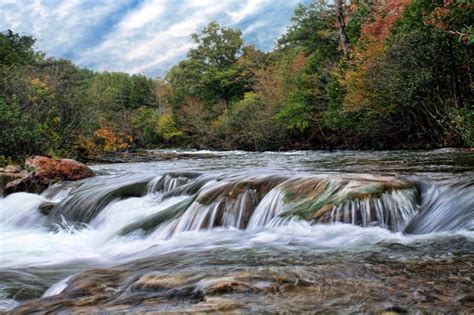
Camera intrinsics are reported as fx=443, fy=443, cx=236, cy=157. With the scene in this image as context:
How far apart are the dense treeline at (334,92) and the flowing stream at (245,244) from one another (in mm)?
4216

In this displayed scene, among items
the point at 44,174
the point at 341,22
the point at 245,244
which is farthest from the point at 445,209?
the point at 341,22

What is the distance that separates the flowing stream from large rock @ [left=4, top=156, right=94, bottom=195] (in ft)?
2.03

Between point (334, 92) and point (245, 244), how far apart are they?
18.7 m

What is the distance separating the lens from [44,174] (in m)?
11.0

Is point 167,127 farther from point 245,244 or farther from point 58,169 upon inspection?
point 245,244

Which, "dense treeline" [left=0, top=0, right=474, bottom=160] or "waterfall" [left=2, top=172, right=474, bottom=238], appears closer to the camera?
"waterfall" [left=2, top=172, right=474, bottom=238]

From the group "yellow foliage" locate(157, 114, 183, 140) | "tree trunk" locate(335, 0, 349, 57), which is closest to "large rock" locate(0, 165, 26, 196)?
"tree trunk" locate(335, 0, 349, 57)

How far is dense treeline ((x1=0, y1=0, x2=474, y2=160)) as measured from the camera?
14.8 m

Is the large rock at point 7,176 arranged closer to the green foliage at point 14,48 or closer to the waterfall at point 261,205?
the waterfall at point 261,205

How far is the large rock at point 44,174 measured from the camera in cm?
1061

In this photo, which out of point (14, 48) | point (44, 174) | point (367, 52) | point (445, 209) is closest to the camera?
point (445, 209)

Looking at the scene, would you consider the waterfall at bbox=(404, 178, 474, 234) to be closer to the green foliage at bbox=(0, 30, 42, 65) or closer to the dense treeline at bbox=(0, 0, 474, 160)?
the dense treeline at bbox=(0, 0, 474, 160)

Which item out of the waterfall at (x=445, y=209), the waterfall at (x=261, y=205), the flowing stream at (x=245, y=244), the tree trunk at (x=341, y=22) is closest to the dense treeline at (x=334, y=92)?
the tree trunk at (x=341, y=22)

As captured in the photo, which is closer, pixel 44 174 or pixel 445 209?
pixel 445 209
